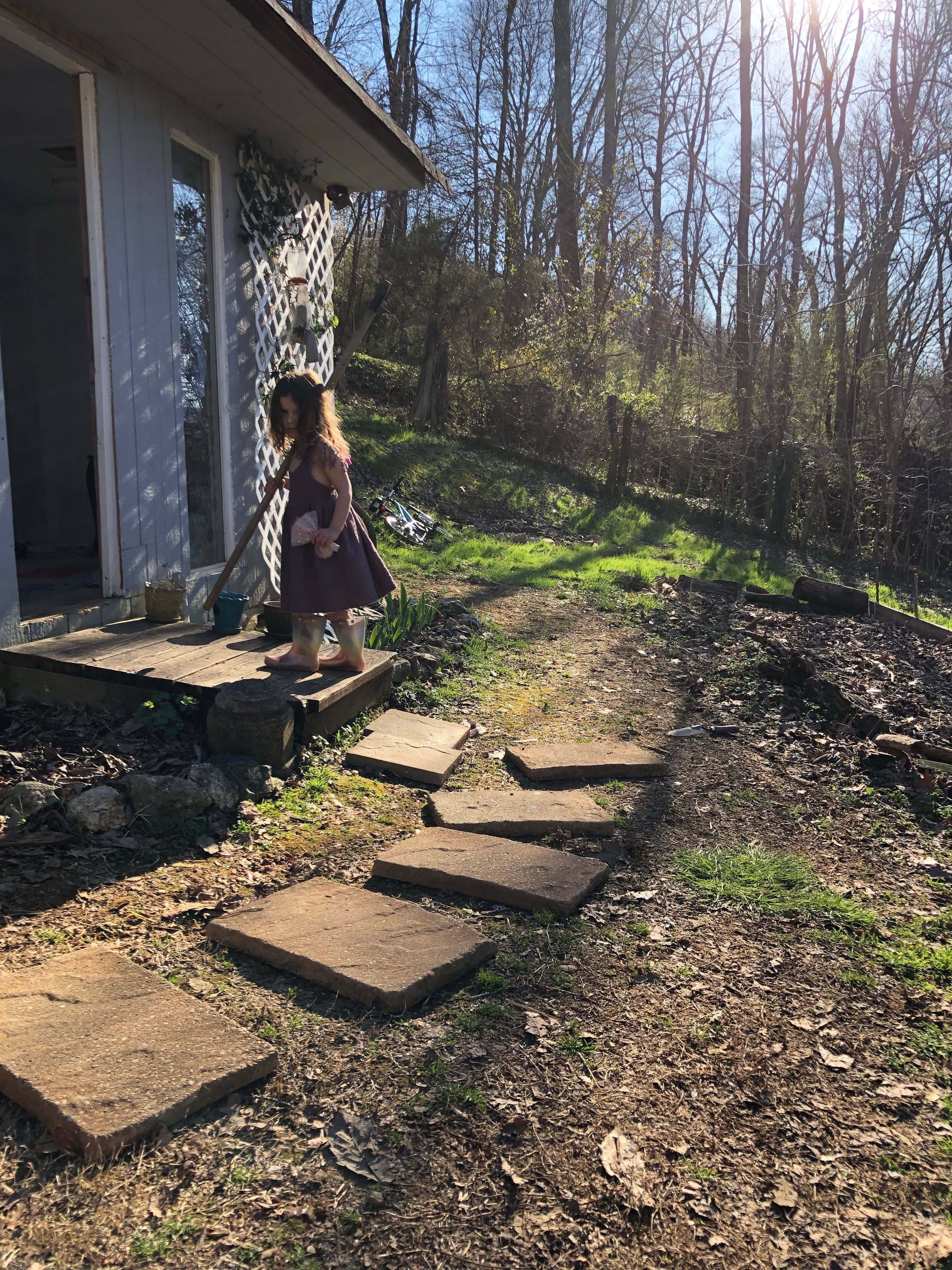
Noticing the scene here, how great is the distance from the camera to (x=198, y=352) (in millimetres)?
5855

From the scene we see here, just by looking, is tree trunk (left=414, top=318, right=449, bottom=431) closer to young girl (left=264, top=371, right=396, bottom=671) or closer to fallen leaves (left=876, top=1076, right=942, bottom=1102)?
young girl (left=264, top=371, right=396, bottom=671)

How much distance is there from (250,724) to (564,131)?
20.2 m

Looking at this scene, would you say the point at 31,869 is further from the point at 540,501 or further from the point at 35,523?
the point at 540,501

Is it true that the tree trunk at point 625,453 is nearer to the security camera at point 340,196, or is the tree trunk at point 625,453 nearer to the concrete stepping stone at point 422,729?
the security camera at point 340,196

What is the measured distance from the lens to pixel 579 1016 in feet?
8.51

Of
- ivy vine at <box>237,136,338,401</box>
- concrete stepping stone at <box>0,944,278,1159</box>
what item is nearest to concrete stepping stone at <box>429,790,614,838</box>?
concrete stepping stone at <box>0,944,278,1159</box>

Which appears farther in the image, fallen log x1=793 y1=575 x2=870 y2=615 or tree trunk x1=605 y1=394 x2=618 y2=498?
tree trunk x1=605 y1=394 x2=618 y2=498

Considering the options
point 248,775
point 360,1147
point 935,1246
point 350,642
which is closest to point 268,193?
point 350,642

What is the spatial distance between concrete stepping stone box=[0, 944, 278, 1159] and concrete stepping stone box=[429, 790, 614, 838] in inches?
62.7

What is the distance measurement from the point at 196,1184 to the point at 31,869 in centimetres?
159

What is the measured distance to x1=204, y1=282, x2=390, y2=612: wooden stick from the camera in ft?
15.2

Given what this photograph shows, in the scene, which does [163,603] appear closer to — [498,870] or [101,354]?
[101,354]

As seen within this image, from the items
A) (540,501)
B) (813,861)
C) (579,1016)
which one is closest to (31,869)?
(579,1016)

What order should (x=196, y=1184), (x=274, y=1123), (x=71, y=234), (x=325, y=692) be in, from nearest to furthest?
(x=196, y=1184), (x=274, y=1123), (x=325, y=692), (x=71, y=234)
